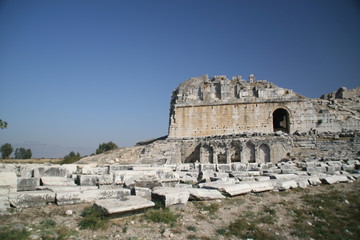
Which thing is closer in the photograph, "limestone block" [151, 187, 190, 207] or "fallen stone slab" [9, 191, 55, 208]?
"fallen stone slab" [9, 191, 55, 208]

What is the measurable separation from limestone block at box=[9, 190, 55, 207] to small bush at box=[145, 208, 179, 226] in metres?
2.57

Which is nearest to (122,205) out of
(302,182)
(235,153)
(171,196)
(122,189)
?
(171,196)

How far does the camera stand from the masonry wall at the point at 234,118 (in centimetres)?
2423

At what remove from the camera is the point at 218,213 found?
5754 mm

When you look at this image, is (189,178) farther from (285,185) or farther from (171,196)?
(171,196)

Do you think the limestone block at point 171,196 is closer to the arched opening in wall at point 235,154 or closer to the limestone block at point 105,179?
the limestone block at point 105,179

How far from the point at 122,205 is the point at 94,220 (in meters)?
0.61

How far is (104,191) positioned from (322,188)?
23.7 feet

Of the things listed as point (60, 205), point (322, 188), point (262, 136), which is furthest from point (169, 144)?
point (60, 205)

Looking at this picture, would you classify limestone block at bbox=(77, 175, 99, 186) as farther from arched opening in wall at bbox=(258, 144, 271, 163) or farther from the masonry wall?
the masonry wall

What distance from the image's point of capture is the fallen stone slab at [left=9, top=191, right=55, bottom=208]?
5.63 meters

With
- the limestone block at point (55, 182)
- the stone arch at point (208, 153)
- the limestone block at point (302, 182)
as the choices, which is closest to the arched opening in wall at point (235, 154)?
the stone arch at point (208, 153)

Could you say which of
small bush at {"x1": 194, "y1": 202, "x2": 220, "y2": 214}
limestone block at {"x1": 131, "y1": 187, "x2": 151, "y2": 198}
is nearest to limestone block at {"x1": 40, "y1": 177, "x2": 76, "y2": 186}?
limestone block at {"x1": 131, "y1": 187, "x2": 151, "y2": 198}

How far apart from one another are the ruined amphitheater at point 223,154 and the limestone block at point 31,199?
0.02 m
